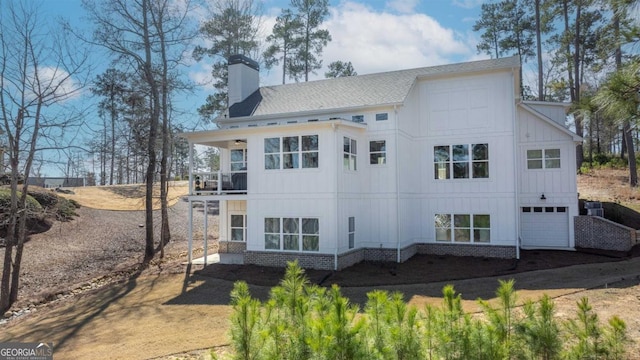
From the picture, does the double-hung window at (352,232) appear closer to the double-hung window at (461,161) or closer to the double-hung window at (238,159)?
the double-hung window at (461,161)

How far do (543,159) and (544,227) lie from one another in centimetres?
285

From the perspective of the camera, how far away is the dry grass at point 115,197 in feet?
85.1

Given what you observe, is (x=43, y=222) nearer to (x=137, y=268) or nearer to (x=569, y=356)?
(x=137, y=268)

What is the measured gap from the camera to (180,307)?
445 inches

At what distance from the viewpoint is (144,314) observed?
435 inches

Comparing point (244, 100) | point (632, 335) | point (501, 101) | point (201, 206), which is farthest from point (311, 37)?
point (632, 335)

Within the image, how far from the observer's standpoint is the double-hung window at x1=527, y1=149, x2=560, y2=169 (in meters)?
16.4

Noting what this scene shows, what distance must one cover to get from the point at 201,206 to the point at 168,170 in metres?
10.9

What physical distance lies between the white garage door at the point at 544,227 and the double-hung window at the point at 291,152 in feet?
31.1

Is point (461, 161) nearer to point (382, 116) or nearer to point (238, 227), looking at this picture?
point (382, 116)

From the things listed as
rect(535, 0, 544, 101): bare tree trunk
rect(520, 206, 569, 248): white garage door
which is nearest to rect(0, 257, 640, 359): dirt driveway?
rect(520, 206, 569, 248): white garage door

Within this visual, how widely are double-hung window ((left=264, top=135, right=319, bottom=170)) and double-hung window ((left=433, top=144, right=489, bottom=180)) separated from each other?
5.55 meters

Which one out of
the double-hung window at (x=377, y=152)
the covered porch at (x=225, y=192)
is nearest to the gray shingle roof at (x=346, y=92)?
the double-hung window at (x=377, y=152)

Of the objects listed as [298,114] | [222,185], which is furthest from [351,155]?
[222,185]
